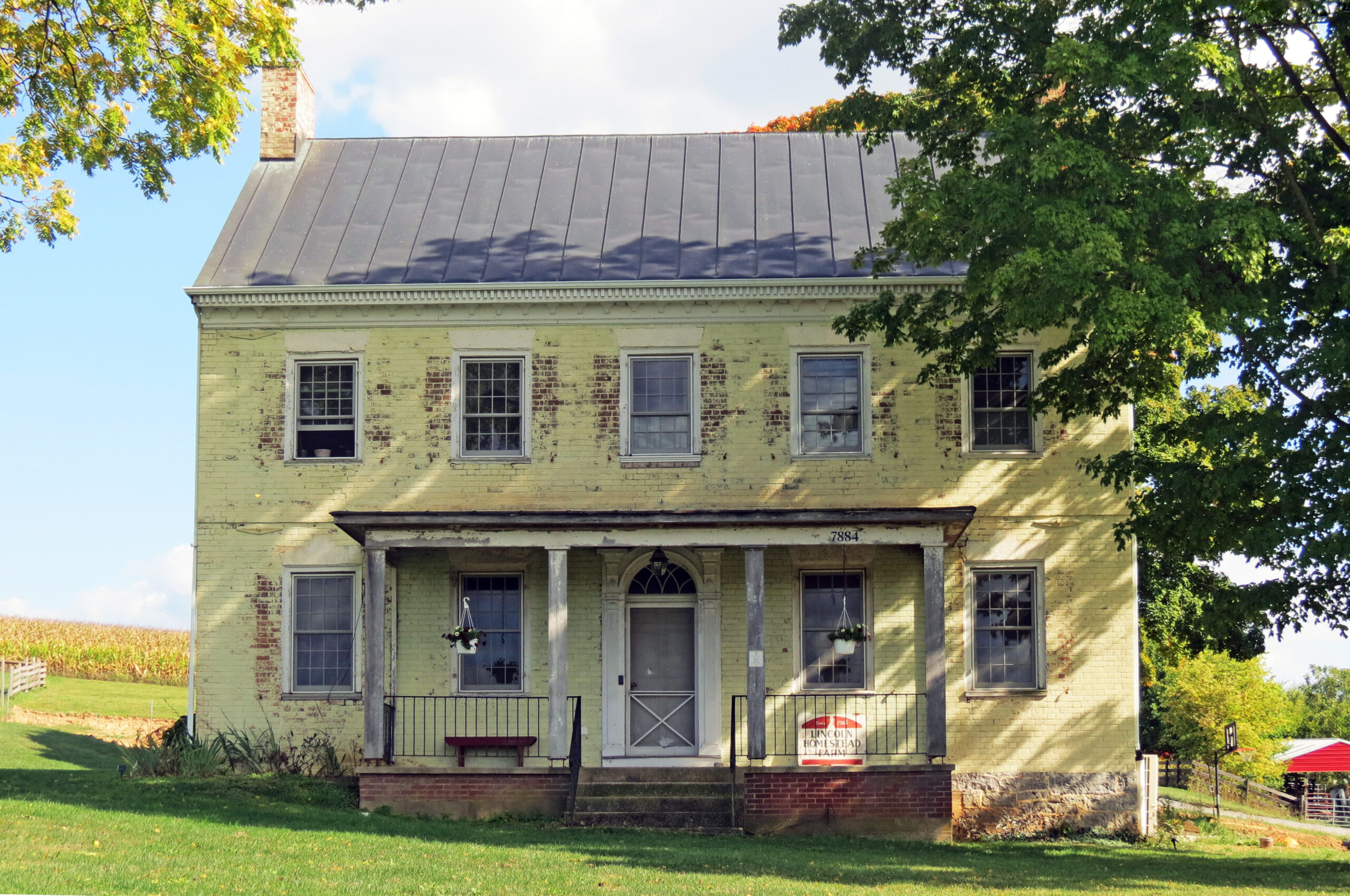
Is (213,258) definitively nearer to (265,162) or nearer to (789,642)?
(265,162)

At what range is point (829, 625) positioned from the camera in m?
18.8

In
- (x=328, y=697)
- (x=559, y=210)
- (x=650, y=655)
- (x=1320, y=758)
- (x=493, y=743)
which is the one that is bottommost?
(x=1320, y=758)

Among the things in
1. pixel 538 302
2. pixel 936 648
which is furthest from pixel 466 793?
pixel 538 302

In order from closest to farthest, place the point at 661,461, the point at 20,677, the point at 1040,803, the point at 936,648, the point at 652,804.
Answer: the point at 652,804, the point at 936,648, the point at 1040,803, the point at 661,461, the point at 20,677

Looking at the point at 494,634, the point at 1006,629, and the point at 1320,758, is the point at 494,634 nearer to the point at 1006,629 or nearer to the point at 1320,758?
the point at 1006,629

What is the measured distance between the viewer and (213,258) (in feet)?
65.2

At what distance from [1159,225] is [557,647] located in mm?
8732

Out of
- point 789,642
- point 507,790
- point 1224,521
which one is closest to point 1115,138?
point 1224,521

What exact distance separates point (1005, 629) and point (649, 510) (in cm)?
515

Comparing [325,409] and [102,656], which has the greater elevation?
[325,409]

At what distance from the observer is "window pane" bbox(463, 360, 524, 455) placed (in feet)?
62.3

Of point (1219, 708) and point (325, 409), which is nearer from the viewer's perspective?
point (325, 409)

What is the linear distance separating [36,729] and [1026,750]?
19.8m

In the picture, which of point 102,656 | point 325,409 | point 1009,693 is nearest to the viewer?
point 1009,693
